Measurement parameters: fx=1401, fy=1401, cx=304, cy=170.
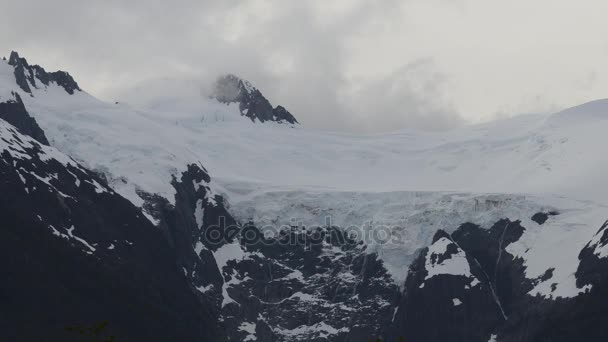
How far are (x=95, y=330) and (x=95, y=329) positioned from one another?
2.15 metres

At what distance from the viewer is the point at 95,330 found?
7662 inches

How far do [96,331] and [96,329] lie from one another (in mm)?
355

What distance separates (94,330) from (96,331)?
411 centimetres

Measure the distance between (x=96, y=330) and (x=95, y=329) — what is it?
2.30m

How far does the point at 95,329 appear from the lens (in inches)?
7746

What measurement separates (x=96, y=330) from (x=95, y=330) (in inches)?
7.9

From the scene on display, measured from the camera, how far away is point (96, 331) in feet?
638

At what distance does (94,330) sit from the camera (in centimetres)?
19850

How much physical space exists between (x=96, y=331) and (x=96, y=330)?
139 millimetres

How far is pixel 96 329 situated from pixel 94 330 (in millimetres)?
3884

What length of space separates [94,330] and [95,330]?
156 inches

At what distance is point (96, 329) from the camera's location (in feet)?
639

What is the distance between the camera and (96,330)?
638 feet
